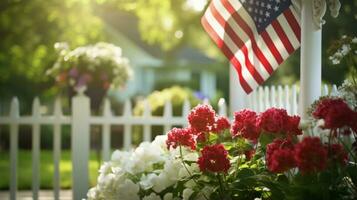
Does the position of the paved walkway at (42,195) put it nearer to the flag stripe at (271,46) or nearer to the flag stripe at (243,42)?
the flag stripe at (243,42)

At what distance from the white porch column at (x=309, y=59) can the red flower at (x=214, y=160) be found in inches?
32.6

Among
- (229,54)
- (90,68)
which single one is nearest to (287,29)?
(229,54)

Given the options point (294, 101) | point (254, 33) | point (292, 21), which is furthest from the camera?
point (294, 101)

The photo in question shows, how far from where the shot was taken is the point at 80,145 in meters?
6.91

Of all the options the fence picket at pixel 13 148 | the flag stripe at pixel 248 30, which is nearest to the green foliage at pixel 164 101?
the fence picket at pixel 13 148

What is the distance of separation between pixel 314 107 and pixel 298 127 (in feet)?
0.55

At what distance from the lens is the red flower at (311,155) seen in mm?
2789

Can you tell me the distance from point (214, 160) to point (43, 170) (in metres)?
11.1

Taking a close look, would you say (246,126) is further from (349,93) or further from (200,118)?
(349,93)

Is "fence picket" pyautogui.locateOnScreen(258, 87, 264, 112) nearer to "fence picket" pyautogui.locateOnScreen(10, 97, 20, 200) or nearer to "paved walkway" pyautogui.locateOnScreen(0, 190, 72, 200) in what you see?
"fence picket" pyautogui.locateOnScreen(10, 97, 20, 200)

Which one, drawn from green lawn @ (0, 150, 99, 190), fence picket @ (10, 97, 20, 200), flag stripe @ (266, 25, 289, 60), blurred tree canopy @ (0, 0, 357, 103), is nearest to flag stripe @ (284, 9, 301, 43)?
flag stripe @ (266, 25, 289, 60)

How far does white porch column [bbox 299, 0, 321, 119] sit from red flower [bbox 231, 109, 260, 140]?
560 millimetres

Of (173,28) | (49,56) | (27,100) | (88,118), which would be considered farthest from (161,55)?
(88,118)

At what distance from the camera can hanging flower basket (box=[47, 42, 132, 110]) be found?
311 inches
